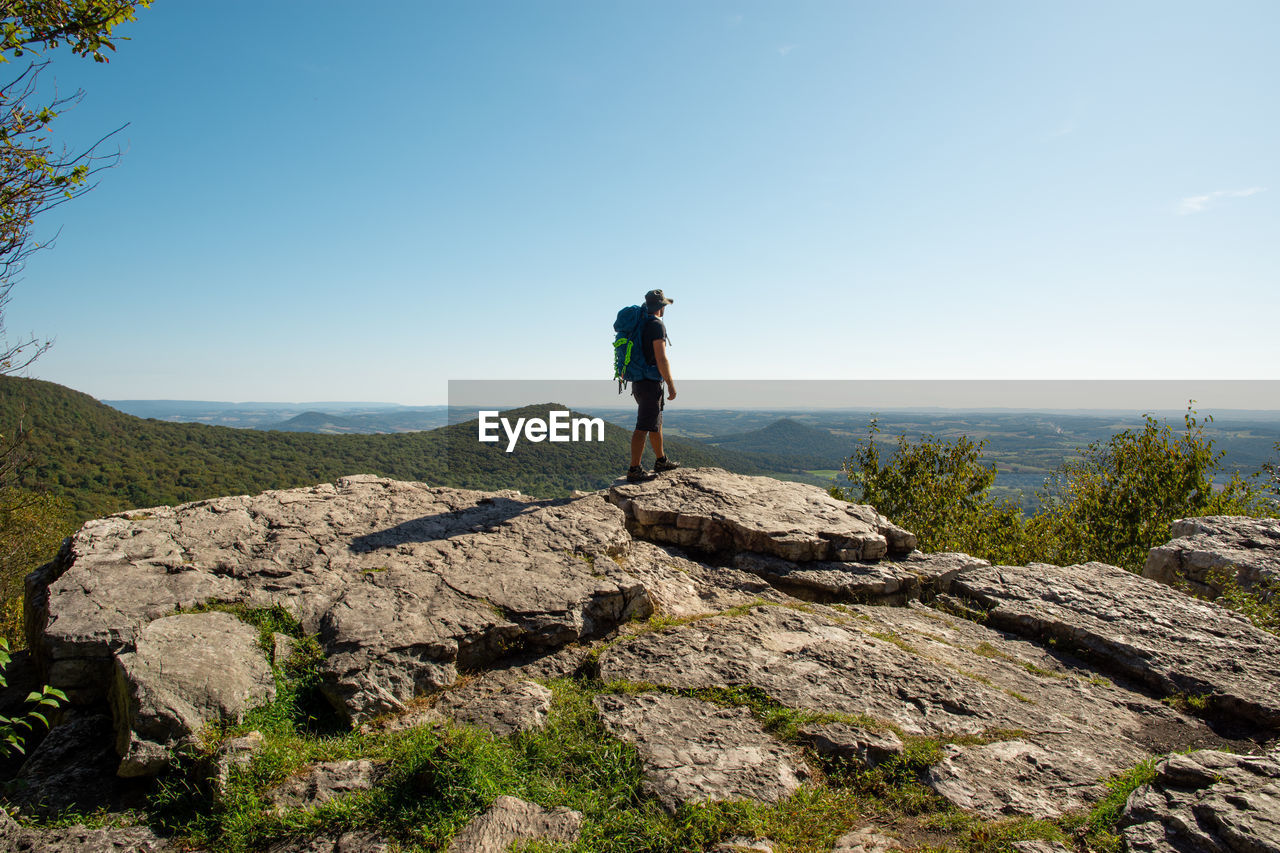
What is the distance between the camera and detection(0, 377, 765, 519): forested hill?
4347cm

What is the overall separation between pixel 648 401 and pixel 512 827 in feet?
23.7

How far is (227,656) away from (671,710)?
13.1ft

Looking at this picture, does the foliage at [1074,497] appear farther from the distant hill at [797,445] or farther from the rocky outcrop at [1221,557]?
the distant hill at [797,445]

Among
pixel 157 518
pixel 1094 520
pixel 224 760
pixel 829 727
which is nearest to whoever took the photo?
pixel 224 760

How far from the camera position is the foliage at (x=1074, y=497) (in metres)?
20.7

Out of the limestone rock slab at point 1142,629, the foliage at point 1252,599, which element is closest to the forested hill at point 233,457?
the limestone rock slab at point 1142,629

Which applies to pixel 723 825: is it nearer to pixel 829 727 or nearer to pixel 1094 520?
pixel 829 727

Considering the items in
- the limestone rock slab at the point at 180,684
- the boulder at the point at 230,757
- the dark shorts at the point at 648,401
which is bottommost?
the boulder at the point at 230,757

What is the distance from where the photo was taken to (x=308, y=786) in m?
3.92

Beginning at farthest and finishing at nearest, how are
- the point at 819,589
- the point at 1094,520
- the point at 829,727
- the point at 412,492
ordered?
1. the point at 1094,520
2. the point at 412,492
3. the point at 819,589
4. the point at 829,727

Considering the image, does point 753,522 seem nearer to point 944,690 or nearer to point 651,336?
point 651,336

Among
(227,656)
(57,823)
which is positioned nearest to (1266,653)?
(227,656)

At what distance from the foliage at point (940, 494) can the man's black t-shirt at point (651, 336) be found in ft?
49.9

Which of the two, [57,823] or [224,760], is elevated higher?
[224,760]
